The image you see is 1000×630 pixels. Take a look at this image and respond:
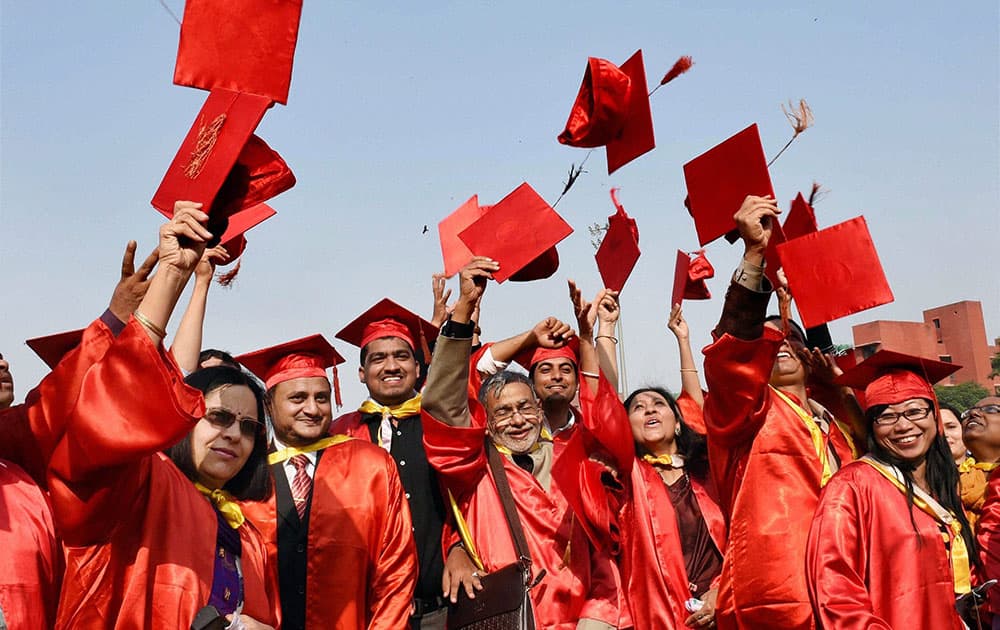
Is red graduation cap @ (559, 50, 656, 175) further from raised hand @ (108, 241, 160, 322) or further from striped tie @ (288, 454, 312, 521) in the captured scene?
raised hand @ (108, 241, 160, 322)

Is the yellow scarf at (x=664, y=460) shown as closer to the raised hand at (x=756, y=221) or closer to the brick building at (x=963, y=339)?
the raised hand at (x=756, y=221)

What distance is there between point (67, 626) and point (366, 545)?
5.28 feet

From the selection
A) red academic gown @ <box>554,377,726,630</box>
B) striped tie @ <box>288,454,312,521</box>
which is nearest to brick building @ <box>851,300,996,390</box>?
red academic gown @ <box>554,377,726,630</box>

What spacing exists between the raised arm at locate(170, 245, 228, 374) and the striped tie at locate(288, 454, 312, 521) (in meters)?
0.62

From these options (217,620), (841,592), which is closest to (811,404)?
(841,592)

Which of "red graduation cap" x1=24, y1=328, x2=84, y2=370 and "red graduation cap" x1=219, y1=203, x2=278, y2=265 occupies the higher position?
"red graduation cap" x1=219, y1=203, x2=278, y2=265

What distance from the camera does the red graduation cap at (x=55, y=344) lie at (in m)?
4.28

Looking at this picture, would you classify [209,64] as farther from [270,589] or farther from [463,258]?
[463,258]

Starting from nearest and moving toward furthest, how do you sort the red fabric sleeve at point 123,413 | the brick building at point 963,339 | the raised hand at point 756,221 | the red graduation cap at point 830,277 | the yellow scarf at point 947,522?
1. the red fabric sleeve at point 123,413
2. the raised hand at point 756,221
3. the red graduation cap at point 830,277
4. the yellow scarf at point 947,522
5. the brick building at point 963,339

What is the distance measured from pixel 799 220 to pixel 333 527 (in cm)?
249

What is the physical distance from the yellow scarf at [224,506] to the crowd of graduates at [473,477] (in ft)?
0.04

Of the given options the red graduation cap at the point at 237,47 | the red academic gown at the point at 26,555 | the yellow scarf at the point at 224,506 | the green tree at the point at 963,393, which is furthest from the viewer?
the green tree at the point at 963,393

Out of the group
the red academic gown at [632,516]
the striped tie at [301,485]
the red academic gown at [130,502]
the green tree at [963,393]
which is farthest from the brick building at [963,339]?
the red academic gown at [130,502]

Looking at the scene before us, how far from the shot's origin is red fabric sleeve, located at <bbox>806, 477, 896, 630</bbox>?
4.21 meters
